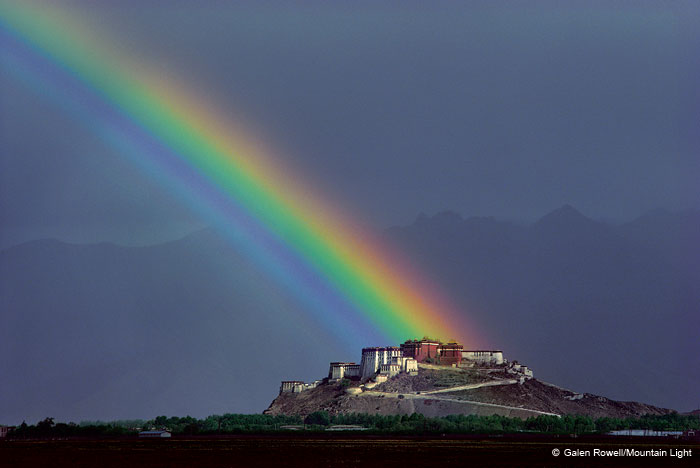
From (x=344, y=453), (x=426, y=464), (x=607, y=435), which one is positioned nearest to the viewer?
(x=426, y=464)

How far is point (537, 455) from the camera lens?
113125mm

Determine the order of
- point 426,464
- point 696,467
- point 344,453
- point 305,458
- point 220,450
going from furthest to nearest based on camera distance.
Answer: point 220,450
point 344,453
point 305,458
point 426,464
point 696,467

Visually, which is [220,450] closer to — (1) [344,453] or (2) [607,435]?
(1) [344,453]

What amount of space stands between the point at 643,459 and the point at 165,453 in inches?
1972

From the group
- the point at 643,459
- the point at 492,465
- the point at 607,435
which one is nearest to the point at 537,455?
the point at 643,459

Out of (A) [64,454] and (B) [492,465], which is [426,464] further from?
(A) [64,454]

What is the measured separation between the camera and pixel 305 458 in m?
109

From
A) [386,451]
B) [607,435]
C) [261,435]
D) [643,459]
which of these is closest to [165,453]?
[386,451]

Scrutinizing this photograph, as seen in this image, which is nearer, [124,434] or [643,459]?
[643,459]

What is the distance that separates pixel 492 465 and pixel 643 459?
1001 inches

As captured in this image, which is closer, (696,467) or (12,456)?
(696,467)

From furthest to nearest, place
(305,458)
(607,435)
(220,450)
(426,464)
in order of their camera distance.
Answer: (607,435) → (220,450) → (305,458) → (426,464)

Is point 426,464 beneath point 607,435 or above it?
beneath

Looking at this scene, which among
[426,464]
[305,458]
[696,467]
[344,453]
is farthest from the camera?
[344,453]
